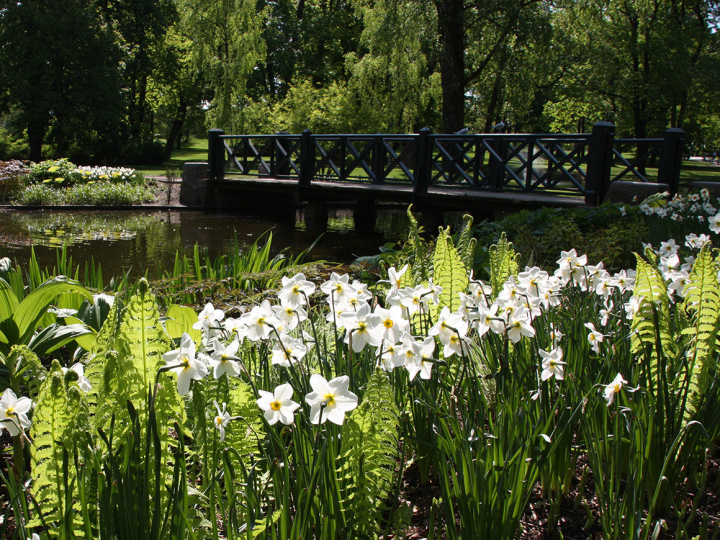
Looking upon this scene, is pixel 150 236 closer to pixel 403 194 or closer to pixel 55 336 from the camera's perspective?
pixel 403 194

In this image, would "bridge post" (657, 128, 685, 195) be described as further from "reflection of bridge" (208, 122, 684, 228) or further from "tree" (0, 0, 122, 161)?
"tree" (0, 0, 122, 161)

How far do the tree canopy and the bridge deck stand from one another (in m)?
4.20

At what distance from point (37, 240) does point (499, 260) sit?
9.41m

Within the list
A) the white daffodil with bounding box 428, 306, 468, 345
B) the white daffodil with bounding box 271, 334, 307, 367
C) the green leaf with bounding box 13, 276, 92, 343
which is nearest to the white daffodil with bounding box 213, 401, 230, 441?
the white daffodil with bounding box 271, 334, 307, 367

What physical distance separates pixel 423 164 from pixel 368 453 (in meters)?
10.5

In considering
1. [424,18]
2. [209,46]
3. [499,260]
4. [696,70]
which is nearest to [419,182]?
[424,18]

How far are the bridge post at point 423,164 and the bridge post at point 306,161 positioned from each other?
10.0ft

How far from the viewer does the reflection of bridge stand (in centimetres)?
998

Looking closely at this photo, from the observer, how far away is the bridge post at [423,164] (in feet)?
37.5

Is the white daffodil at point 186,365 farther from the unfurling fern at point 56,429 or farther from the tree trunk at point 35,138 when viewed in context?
the tree trunk at point 35,138

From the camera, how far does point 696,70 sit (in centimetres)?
2330

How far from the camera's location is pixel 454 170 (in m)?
12.7

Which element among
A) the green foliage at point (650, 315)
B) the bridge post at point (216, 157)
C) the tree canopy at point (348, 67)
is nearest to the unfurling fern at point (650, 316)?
the green foliage at point (650, 315)

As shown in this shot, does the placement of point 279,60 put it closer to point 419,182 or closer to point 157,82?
point 157,82
